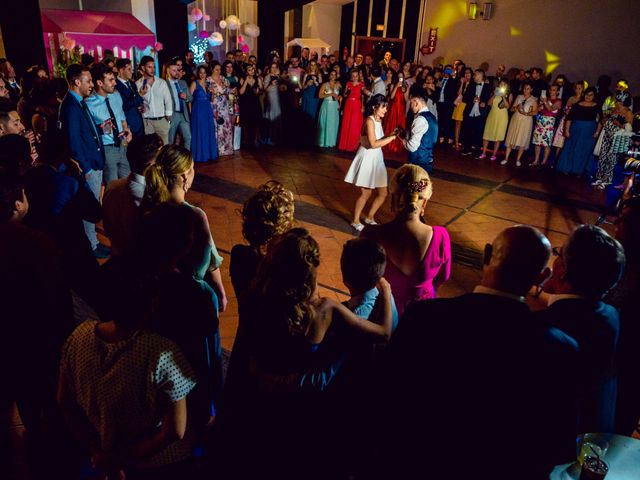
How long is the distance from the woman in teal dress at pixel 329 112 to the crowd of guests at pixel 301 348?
689 cm

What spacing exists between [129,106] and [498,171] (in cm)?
630

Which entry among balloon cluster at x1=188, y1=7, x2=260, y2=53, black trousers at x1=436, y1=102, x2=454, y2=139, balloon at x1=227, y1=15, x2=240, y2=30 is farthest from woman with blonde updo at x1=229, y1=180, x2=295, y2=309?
balloon at x1=227, y1=15, x2=240, y2=30

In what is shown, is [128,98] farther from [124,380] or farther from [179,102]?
[124,380]

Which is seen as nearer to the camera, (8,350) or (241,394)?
(241,394)

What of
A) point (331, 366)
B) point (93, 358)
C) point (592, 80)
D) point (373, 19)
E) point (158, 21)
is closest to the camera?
point (93, 358)

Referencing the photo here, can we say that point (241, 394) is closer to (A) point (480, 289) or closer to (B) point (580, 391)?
(A) point (480, 289)

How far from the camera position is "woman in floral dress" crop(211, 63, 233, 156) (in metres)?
7.91

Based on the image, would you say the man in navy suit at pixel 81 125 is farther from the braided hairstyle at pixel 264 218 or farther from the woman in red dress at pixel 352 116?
the woman in red dress at pixel 352 116

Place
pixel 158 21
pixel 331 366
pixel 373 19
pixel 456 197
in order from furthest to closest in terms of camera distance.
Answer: pixel 373 19
pixel 158 21
pixel 456 197
pixel 331 366

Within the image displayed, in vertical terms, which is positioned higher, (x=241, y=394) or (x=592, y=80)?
(x=592, y=80)

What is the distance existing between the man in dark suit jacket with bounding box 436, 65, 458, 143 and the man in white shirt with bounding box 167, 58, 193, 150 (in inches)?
214

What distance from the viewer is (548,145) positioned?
8852 millimetres

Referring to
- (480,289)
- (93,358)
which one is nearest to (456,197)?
(480,289)

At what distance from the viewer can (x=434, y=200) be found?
6754 millimetres
